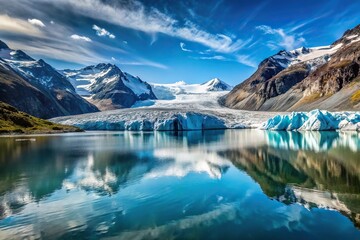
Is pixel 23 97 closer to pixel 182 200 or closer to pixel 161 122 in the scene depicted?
pixel 161 122

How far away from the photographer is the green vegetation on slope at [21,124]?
2283 inches

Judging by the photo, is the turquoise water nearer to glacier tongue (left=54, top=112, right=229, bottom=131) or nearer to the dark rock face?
glacier tongue (left=54, top=112, right=229, bottom=131)

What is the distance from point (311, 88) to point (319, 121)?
73658 millimetres

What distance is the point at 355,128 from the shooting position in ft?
171

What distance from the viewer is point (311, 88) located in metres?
124

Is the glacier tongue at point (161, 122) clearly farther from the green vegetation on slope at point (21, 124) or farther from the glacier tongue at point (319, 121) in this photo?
the glacier tongue at point (319, 121)

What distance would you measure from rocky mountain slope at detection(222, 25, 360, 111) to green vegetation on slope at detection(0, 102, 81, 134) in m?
70.3

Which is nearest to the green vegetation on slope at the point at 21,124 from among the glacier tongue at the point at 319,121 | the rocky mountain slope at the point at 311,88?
the glacier tongue at the point at 319,121

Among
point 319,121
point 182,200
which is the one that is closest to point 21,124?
point 319,121

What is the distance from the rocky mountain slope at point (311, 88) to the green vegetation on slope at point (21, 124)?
70.3m

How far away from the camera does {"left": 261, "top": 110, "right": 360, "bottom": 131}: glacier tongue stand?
5388 cm

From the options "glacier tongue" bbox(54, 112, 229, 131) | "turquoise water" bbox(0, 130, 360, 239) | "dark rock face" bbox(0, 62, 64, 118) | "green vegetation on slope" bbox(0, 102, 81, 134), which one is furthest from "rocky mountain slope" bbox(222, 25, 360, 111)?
"dark rock face" bbox(0, 62, 64, 118)

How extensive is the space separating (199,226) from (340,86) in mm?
117246

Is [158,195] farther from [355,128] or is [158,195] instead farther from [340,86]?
[340,86]
